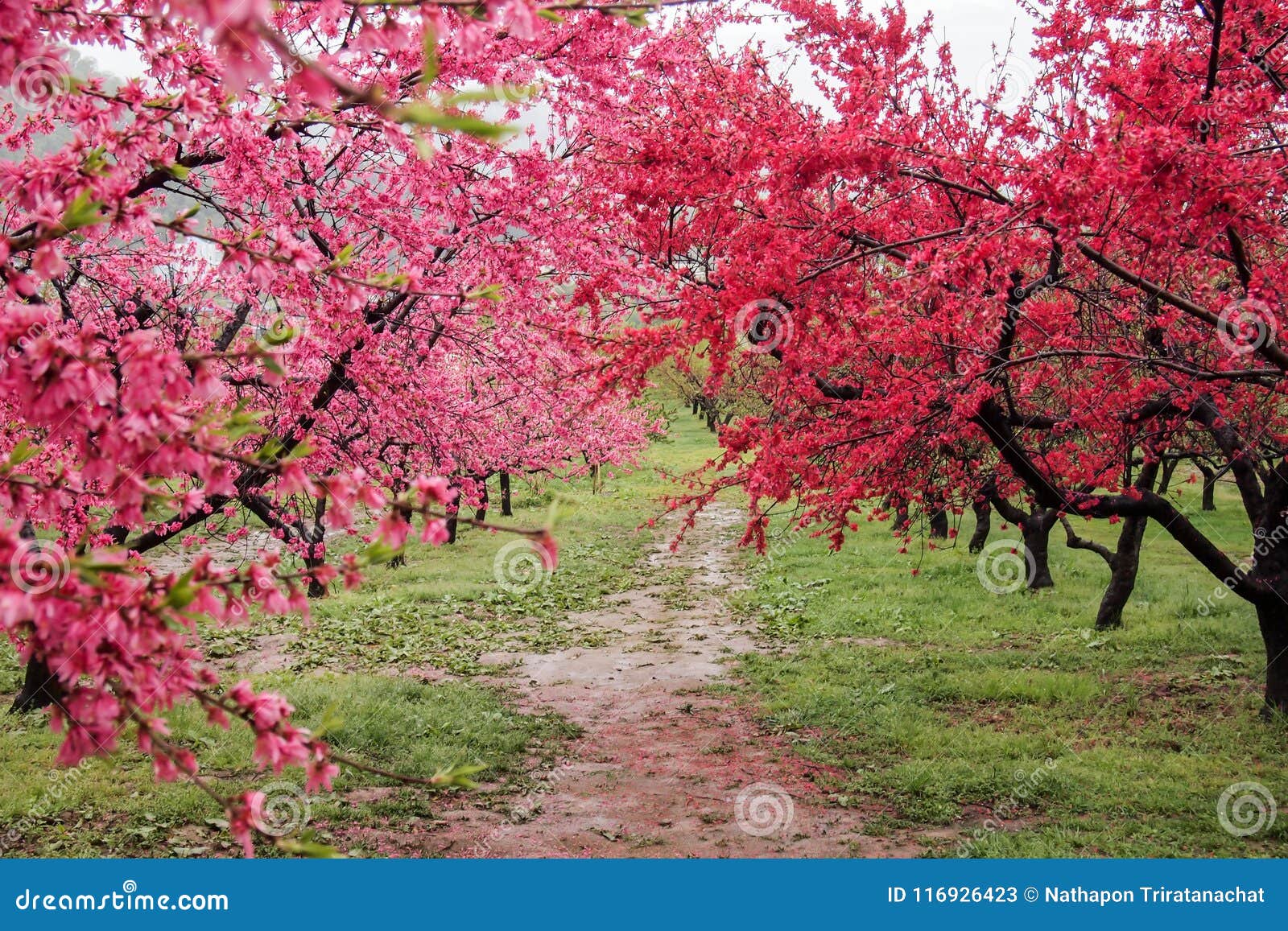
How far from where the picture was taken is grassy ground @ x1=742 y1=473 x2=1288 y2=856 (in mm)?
6984

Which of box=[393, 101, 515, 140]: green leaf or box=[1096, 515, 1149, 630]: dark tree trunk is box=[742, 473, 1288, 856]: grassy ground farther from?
box=[393, 101, 515, 140]: green leaf

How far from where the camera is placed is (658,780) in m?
8.08

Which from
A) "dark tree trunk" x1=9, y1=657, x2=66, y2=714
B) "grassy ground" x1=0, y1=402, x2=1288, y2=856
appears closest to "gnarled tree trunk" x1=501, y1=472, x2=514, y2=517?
"grassy ground" x1=0, y1=402, x2=1288, y2=856

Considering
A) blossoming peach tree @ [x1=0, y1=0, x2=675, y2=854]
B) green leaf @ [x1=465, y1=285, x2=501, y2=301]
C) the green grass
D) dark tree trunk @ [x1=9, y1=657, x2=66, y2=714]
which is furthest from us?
dark tree trunk @ [x1=9, y1=657, x2=66, y2=714]

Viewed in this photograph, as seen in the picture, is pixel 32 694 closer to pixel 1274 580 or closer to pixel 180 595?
pixel 180 595

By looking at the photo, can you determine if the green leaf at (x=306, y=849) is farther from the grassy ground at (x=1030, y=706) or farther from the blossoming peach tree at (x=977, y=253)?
the grassy ground at (x=1030, y=706)

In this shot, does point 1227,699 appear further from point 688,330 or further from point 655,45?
point 655,45

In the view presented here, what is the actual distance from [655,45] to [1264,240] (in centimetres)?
571

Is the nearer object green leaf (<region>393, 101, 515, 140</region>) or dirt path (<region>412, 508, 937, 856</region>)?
green leaf (<region>393, 101, 515, 140</region>)

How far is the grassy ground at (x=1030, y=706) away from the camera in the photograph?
698 cm

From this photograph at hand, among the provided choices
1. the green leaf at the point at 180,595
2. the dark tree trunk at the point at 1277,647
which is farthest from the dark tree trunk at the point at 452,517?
the dark tree trunk at the point at 1277,647

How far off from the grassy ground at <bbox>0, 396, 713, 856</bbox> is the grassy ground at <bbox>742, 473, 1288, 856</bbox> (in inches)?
121

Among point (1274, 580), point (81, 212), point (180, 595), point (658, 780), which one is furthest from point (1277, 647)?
point (81, 212)

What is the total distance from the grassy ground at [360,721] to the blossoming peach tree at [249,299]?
20.6 inches
